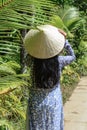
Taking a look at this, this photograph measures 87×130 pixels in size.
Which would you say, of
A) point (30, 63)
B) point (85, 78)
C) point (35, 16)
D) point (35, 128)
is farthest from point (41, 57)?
point (85, 78)

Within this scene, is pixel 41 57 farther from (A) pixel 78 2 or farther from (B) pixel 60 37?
(A) pixel 78 2

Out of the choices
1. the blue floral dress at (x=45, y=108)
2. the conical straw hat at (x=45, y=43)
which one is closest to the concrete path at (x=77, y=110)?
the blue floral dress at (x=45, y=108)

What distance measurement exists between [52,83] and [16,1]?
2605 millimetres

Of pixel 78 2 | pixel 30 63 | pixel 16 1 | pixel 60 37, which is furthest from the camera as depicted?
pixel 78 2

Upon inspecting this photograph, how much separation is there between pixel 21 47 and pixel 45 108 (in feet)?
6.35

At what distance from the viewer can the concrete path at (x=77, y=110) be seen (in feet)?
22.1

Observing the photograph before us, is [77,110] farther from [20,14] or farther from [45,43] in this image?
[20,14]

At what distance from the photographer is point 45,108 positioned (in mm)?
3986

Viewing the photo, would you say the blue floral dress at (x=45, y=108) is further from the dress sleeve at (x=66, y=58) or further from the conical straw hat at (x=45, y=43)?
the conical straw hat at (x=45, y=43)

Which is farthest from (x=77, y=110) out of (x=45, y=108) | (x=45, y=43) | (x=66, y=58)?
(x=45, y=43)

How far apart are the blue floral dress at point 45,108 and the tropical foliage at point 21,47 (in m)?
0.18

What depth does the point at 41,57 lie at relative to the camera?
3.40 metres

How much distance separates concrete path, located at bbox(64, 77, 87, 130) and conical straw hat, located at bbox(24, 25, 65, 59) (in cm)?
329

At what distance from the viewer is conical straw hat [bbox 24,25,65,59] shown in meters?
3.21
